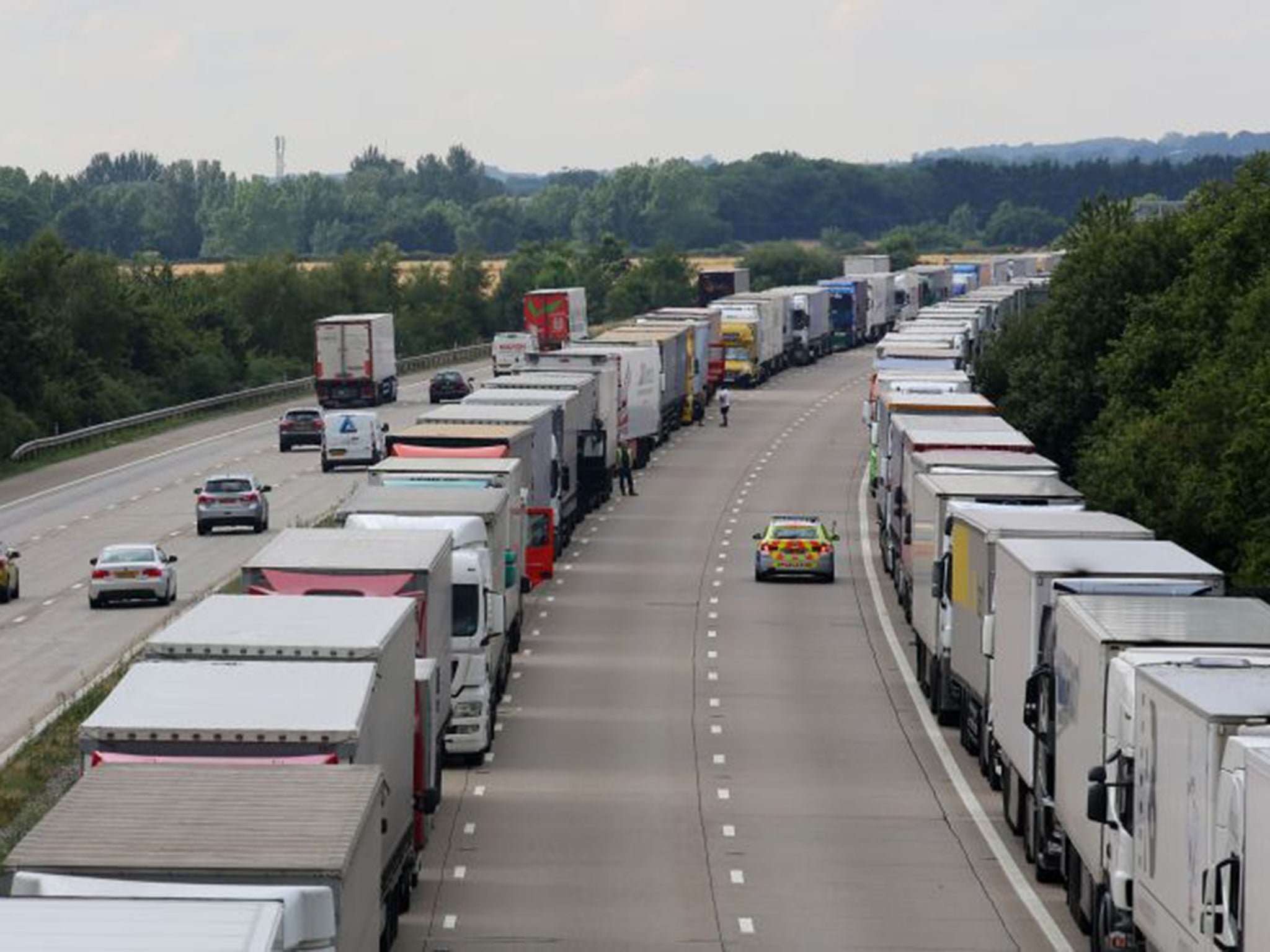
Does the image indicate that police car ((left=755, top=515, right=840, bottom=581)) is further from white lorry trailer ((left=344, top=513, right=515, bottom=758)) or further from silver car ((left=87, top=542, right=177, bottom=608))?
white lorry trailer ((left=344, top=513, right=515, bottom=758))

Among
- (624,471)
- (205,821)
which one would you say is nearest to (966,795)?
(205,821)

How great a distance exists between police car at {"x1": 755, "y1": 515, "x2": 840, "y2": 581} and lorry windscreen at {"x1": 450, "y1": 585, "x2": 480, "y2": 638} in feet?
80.9

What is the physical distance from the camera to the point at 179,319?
463 ft

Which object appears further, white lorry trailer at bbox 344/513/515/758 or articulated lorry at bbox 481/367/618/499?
articulated lorry at bbox 481/367/618/499

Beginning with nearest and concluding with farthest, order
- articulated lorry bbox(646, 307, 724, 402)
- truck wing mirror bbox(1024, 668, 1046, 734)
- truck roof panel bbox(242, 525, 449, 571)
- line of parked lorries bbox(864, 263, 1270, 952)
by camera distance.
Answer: line of parked lorries bbox(864, 263, 1270, 952) < truck wing mirror bbox(1024, 668, 1046, 734) < truck roof panel bbox(242, 525, 449, 571) < articulated lorry bbox(646, 307, 724, 402)

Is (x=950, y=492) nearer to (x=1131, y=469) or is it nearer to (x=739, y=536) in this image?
(x=1131, y=469)

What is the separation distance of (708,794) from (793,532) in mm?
25500

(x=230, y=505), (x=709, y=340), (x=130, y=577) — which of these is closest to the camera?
(x=130, y=577)

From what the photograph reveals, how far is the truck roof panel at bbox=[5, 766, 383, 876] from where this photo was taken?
64.2 feet

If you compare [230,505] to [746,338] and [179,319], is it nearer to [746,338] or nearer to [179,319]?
[746,338]

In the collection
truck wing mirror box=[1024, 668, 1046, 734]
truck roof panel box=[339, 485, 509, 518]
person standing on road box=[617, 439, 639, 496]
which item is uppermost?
truck roof panel box=[339, 485, 509, 518]

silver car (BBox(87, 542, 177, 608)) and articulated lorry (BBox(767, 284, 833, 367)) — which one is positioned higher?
silver car (BBox(87, 542, 177, 608))

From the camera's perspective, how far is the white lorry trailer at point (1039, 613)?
99.9 ft

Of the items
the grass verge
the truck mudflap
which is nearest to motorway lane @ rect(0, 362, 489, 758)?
the grass verge
